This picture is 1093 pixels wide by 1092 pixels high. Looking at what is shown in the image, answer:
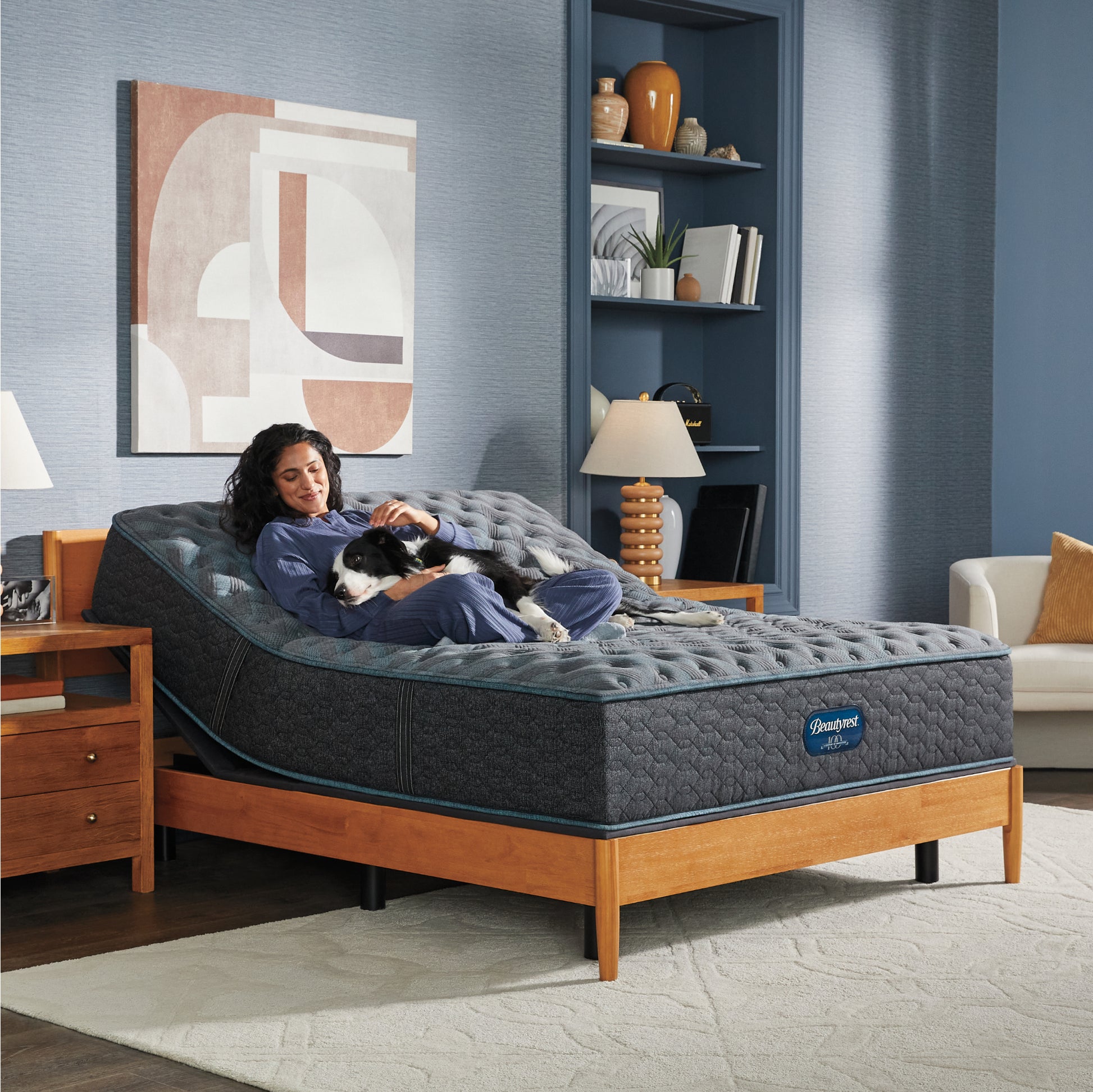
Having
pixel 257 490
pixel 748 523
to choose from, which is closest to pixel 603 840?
pixel 257 490

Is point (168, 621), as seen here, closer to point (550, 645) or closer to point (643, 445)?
point (550, 645)

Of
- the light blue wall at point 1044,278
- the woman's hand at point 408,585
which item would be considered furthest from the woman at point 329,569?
the light blue wall at point 1044,278

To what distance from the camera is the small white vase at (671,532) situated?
5086 millimetres

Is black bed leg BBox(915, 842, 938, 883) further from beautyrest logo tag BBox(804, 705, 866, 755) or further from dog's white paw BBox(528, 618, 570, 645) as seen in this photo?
dog's white paw BBox(528, 618, 570, 645)

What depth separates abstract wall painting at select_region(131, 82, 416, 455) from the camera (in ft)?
13.0

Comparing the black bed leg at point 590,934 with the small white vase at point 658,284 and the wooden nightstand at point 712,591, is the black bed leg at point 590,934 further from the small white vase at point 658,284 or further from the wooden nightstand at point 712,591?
the small white vase at point 658,284

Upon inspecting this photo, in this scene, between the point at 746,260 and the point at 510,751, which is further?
the point at 746,260

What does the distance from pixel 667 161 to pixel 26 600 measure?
9.05ft

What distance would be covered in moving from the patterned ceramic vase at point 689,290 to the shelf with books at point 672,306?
2 cm

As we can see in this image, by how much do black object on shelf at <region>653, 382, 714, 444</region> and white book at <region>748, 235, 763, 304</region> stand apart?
0.38 metres

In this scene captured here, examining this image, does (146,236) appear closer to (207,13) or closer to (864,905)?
(207,13)

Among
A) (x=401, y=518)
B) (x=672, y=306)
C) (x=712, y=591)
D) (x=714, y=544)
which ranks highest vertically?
(x=672, y=306)

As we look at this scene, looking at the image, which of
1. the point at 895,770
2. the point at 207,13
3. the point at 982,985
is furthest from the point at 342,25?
the point at 982,985

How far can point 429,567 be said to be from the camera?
11.7 feet
